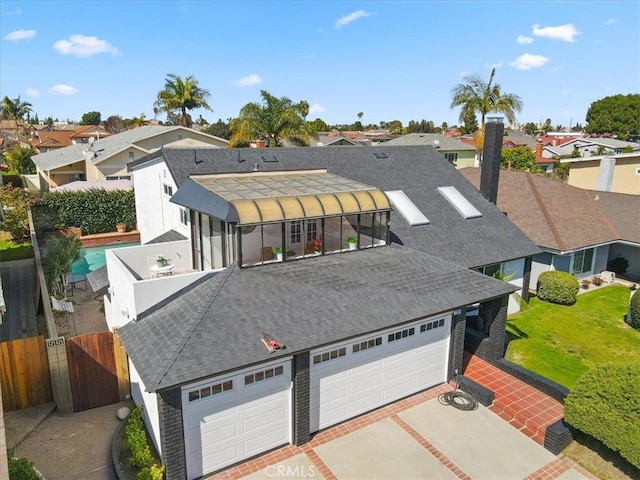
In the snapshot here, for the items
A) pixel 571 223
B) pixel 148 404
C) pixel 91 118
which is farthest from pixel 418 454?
pixel 91 118

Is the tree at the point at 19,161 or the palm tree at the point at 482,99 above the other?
the palm tree at the point at 482,99

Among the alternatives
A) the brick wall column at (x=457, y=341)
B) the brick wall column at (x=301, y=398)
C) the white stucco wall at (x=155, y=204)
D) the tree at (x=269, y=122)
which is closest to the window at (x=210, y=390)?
the brick wall column at (x=301, y=398)

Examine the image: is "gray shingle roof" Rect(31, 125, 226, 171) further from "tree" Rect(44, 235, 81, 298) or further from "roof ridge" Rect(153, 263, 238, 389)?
"roof ridge" Rect(153, 263, 238, 389)

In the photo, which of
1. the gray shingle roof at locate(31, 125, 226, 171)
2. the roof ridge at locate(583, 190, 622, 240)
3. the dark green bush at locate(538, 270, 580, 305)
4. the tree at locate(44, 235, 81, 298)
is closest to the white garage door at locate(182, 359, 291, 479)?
the tree at locate(44, 235, 81, 298)

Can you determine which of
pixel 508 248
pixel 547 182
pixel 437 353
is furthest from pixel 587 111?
pixel 437 353

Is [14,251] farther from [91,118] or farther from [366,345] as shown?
[91,118]

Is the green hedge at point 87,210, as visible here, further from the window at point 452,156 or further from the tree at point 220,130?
the tree at point 220,130
